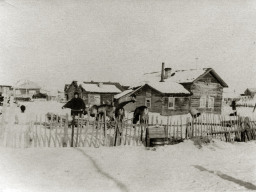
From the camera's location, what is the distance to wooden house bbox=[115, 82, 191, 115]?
2120 centimetres

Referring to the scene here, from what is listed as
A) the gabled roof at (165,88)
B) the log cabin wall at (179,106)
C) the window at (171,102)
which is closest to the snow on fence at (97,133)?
the gabled roof at (165,88)

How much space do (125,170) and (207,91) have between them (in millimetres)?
18657

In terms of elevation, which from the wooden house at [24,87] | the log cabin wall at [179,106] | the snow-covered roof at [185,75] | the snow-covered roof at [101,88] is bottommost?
the log cabin wall at [179,106]

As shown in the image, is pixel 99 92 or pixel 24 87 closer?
pixel 24 87

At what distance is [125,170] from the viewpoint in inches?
259

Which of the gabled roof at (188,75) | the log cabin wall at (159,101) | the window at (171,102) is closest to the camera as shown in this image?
the log cabin wall at (159,101)

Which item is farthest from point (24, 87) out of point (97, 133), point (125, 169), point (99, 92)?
point (125, 169)

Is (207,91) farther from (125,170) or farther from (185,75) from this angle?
(125,170)

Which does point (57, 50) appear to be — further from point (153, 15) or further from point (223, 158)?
point (223, 158)

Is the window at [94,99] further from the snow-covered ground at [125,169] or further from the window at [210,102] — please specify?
the snow-covered ground at [125,169]

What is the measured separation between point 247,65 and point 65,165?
8148 millimetres

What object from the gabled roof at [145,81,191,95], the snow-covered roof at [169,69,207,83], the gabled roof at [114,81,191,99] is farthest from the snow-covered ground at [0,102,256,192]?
the snow-covered roof at [169,69,207,83]

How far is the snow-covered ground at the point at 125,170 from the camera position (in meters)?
5.59

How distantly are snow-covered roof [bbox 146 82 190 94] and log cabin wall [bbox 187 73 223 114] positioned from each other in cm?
126
